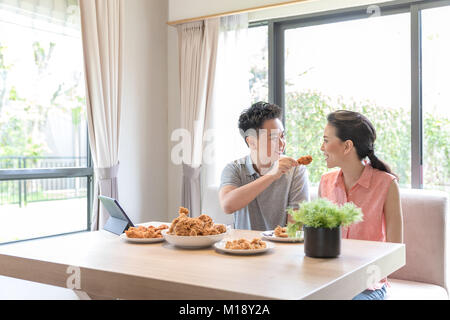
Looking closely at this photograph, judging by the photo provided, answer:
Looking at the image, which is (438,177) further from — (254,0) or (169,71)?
(169,71)

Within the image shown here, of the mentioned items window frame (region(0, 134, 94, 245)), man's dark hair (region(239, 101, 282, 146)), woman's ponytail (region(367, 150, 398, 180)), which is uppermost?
man's dark hair (region(239, 101, 282, 146))

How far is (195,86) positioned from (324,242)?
8.55ft

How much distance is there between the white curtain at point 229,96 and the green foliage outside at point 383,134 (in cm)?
38

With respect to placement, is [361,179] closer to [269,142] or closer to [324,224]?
[269,142]

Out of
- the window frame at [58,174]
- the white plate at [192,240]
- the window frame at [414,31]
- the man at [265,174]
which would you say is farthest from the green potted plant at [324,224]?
the window frame at [58,174]

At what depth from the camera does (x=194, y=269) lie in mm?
1263

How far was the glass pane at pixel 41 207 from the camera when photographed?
2.99 m

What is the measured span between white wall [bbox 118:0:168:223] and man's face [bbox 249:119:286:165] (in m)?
1.67

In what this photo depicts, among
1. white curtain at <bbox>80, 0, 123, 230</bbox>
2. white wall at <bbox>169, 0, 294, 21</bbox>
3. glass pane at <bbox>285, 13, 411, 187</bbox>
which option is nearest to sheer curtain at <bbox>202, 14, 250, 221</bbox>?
white wall at <bbox>169, 0, 294, 21</bbox>

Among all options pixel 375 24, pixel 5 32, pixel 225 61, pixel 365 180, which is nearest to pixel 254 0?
pixel 225 61

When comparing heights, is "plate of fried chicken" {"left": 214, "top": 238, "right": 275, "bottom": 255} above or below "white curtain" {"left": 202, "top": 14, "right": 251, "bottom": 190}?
below

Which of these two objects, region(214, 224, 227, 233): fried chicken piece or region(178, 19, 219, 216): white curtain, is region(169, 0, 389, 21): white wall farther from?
region(214, 224, 227, 233): fried chicken piece

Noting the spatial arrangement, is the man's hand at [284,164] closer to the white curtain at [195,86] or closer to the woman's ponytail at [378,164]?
the woman's ponytail at [378,164]

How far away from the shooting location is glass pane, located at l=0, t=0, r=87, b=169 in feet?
9.70
